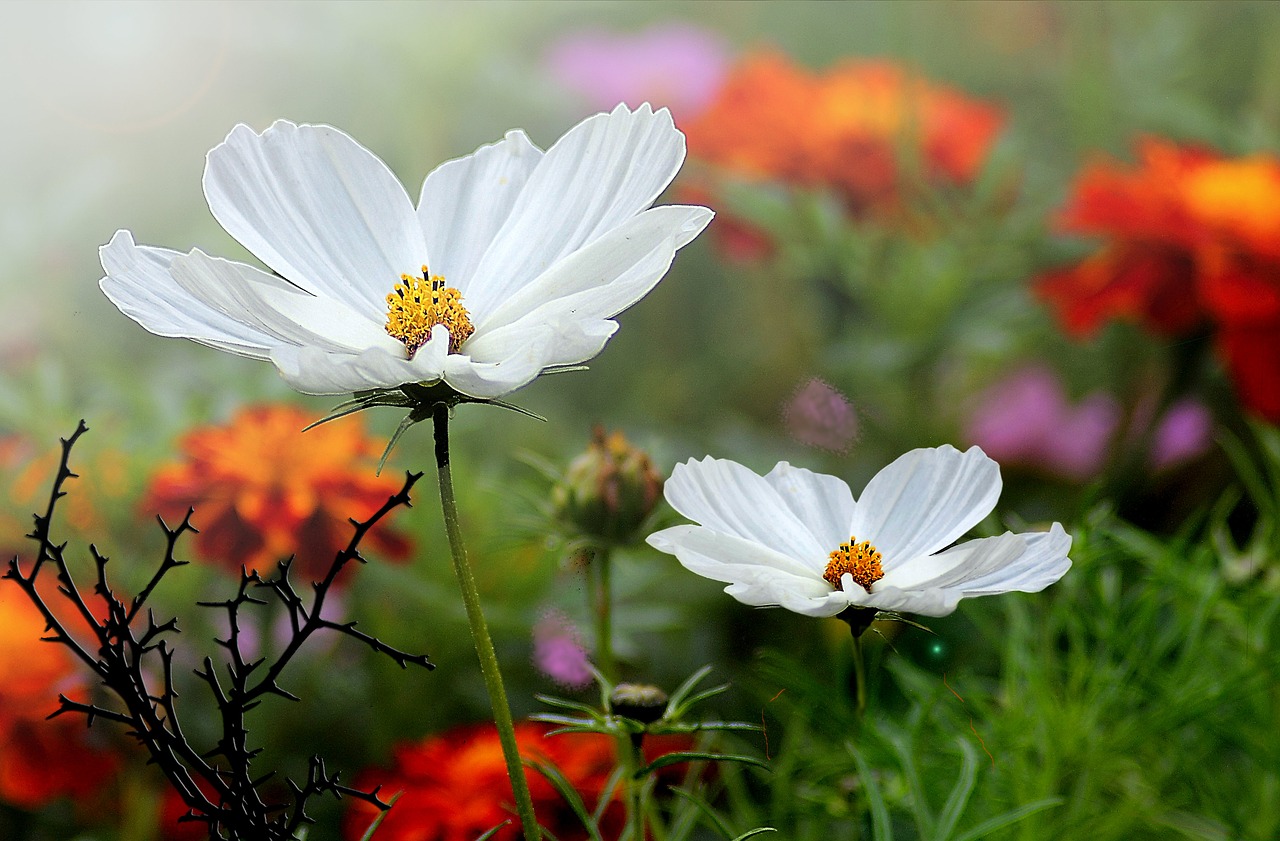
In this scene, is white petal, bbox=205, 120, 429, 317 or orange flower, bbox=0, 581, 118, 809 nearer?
white petal, bbox=205, 120, 429, 317

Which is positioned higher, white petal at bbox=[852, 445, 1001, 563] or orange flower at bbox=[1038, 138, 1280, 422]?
white petal at bbox=[852, 445, 1001, 563]

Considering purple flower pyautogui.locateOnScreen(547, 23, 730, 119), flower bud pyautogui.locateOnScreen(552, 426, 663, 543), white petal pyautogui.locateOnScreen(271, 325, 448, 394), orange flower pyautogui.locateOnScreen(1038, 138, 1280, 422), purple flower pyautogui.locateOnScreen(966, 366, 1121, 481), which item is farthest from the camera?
purple flower pyautogui.locateOnScreen(547, 23, 730, 119)

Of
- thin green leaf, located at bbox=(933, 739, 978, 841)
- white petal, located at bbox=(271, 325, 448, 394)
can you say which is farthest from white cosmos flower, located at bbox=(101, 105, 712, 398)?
thin green leaf, located at bbox=(933, 739, 978, 841)

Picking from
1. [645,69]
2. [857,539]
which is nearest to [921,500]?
[857,539]

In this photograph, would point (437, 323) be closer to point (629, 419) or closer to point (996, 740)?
point (996, 740)

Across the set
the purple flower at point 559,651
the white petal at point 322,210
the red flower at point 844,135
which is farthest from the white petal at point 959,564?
the red flower at point 844,135

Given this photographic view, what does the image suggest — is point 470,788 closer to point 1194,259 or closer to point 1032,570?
point 1032,570

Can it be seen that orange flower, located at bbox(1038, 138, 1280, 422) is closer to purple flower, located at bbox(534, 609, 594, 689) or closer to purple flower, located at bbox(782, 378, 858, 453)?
purple flower, located at bbox(782, 378, 858, 453)

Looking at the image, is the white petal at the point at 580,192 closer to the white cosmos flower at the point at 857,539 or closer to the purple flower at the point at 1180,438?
the white cosmos flower at the point at 857,539
